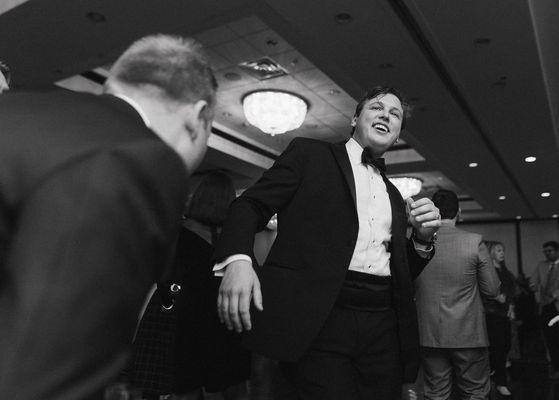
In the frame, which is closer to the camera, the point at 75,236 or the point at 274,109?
the point at 75,236

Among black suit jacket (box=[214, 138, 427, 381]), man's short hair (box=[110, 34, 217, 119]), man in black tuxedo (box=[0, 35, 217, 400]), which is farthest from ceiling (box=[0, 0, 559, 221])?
man in black tuxedo (box=[0, 35, 217, 400])

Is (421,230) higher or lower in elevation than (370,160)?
lower

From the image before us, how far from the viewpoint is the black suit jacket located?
1.36 meters

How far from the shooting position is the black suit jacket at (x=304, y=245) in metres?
1.36

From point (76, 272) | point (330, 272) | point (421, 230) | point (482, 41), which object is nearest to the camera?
point (76, 272)

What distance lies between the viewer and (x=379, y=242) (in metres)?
1.55

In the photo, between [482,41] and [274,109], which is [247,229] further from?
[274,109]

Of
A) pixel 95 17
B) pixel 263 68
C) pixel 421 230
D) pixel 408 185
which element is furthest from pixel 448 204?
pixel 408 185

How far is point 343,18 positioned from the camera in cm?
413

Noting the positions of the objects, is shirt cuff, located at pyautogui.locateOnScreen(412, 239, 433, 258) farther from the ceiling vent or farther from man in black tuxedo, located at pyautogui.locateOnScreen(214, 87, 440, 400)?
the ceiling vent

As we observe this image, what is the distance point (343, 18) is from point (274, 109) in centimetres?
256

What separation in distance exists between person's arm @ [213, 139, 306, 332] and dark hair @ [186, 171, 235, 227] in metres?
0.74

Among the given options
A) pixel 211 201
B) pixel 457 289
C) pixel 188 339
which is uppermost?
pixel 211 201

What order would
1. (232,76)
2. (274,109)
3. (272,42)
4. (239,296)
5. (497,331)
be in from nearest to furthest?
(239,296), (497,331), (272,42), (232,76), (274,109)
